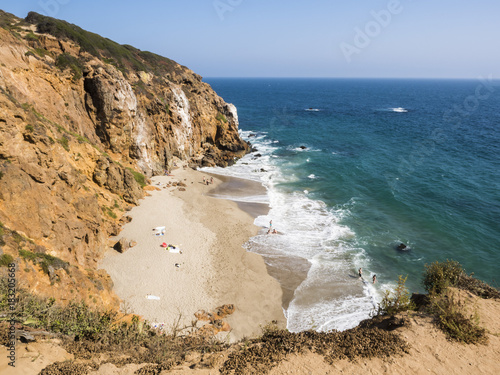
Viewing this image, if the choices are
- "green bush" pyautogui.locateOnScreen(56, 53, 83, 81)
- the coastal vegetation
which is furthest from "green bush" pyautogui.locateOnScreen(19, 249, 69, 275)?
"green bush" pyautogui.locateOnScreen(56, 53, 83, 81)

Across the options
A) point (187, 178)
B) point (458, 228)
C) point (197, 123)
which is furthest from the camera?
point (197, 123)

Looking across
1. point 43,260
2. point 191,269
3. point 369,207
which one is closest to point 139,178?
point 191,269

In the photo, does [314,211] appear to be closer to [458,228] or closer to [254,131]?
[458,228]

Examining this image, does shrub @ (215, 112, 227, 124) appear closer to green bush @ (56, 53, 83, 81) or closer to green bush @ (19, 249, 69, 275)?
green bush @ (56, 53, 83, 81)

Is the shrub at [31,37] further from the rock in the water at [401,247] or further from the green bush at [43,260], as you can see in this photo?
the rock in the water at [401,247]

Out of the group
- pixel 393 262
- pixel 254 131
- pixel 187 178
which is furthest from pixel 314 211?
pixel 254 131

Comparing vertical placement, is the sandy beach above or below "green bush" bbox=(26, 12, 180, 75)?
below
